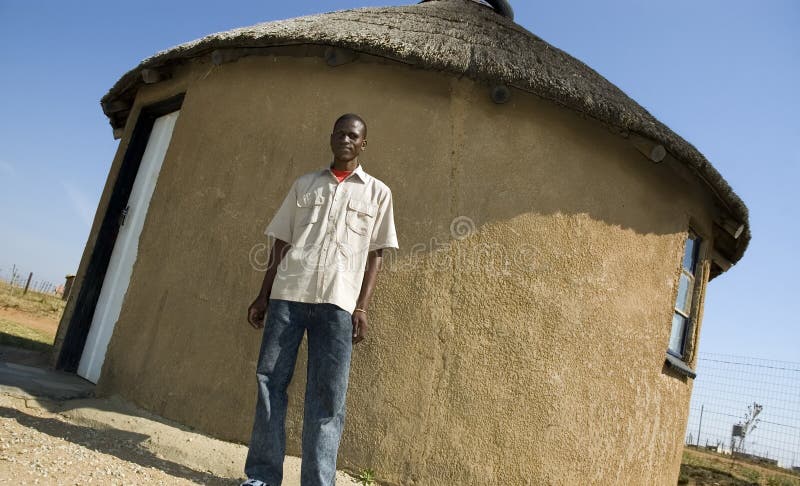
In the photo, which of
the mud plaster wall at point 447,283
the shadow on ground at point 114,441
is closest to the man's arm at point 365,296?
the mud plaster wall at point 447,283

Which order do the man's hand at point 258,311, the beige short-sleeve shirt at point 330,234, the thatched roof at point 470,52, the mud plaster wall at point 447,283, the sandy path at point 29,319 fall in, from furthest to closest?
the sandy path at point 29,319 → the thatched roof at point 470,52 → the mud plaster wall at point 447,283 → the man's hand at point 258,311 → the beige short-sleeve shirt at point 330,234

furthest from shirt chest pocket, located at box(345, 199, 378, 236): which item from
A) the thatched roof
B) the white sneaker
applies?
the thatched roof

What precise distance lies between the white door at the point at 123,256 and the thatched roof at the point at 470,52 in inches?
24.4

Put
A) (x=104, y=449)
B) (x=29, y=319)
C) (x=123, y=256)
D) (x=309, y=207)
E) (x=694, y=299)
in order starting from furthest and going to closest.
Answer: (x=29, y=319) → (x=694, y=299) → (x=123, y=256) → (x=104, y=449) → (x=309, y=207)

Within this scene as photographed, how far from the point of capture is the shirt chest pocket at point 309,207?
109 inches

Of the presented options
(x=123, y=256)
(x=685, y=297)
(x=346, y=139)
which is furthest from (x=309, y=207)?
(x=685, y=297)

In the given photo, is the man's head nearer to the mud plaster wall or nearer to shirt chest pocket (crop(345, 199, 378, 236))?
shirt chest pocket (crop(345, 199, 378, 236))

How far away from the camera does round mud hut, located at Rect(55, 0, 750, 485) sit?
3488mm

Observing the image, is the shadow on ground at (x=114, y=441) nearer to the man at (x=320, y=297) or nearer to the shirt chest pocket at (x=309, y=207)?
the man at (x=320, y=297)

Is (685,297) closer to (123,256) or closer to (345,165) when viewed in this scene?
(345,165)

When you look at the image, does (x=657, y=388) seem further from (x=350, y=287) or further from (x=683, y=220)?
(x=350, y=287)

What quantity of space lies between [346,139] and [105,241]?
3.22m

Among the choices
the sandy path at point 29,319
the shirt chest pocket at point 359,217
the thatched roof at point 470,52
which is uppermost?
the thatched roof at point 470,52

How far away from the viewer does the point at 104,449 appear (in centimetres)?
314
